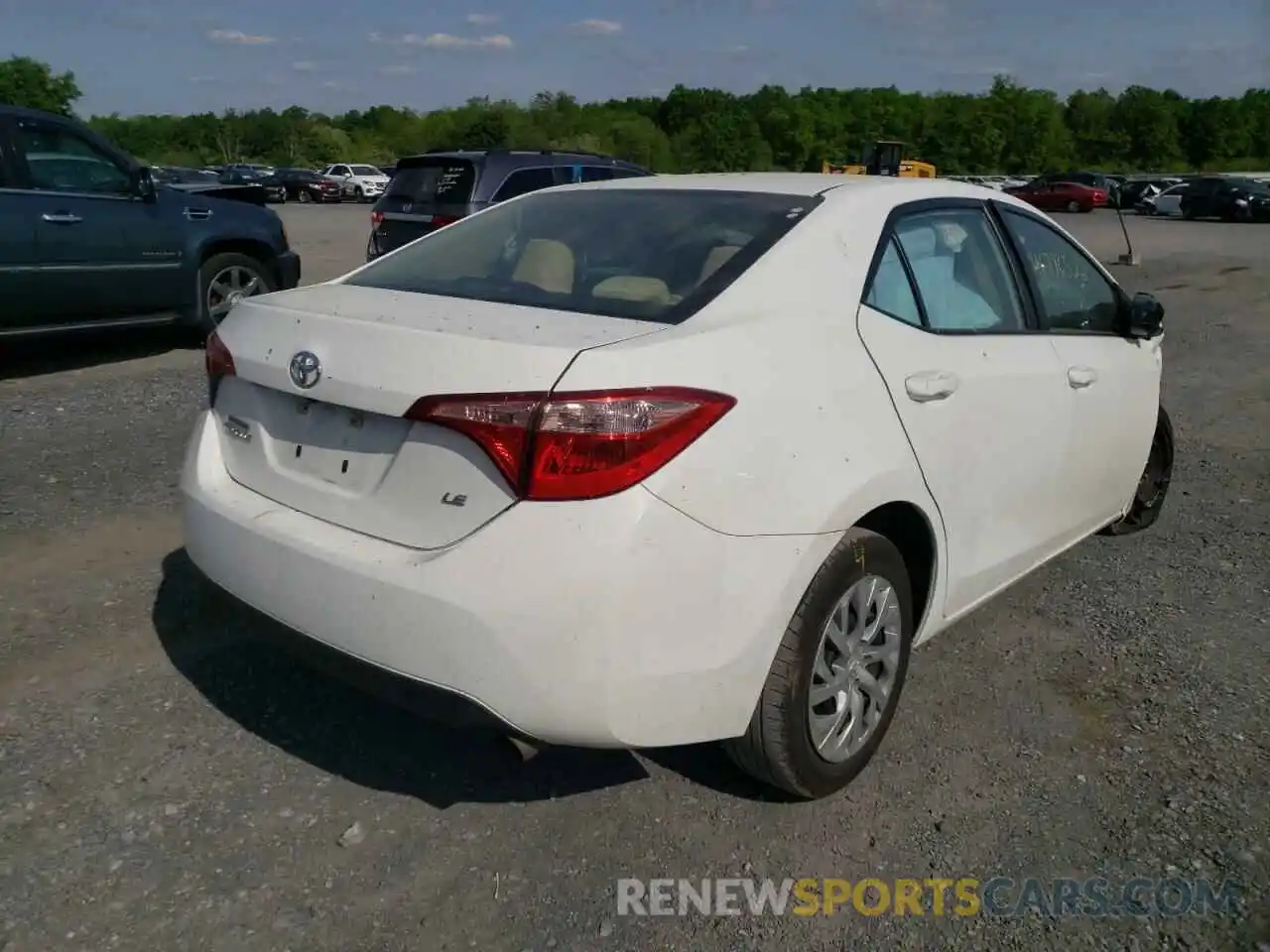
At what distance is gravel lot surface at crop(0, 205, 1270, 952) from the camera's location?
250 cm

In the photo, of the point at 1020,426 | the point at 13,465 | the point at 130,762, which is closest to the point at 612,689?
the point at 130,762

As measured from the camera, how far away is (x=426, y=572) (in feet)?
7.83

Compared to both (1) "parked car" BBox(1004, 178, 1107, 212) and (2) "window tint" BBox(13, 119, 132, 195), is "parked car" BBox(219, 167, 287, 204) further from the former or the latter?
(2) "window tint" BBox(13, 119, 132, 195)

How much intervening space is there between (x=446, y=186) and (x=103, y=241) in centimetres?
331

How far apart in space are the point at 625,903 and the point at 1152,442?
3.55 metres

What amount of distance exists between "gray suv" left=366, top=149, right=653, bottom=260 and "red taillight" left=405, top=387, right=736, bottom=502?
8009mm

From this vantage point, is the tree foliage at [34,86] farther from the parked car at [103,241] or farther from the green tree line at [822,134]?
the parked car at [103,241]

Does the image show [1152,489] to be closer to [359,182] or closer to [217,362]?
[217,362]

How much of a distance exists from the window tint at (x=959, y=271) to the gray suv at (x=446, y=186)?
6953mm

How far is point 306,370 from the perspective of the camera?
8.73ft

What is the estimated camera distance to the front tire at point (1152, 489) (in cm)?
504

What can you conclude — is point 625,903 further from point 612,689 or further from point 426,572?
point 426,572

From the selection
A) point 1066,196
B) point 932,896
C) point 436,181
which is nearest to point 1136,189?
point 1066,196

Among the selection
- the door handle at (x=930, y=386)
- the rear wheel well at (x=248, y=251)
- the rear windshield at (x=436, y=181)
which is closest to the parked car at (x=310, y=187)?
the rear windshield at (x=436, y=181)
